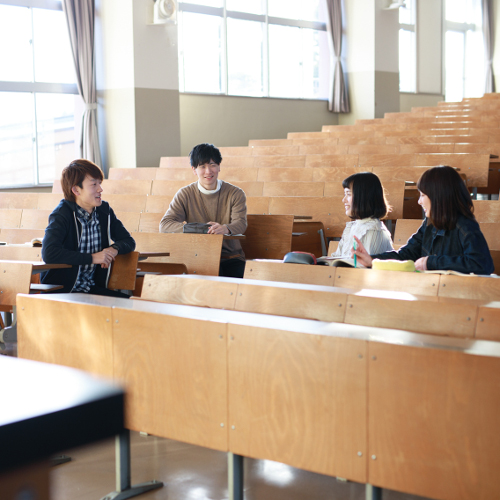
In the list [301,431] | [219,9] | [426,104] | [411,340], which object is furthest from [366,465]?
[426,104]

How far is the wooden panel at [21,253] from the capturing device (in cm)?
355

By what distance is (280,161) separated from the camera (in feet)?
20.6

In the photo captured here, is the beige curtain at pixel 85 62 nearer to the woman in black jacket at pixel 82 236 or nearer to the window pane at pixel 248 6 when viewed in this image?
the window pane at pixel 248 6

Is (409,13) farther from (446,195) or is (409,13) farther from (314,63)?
(446,195)

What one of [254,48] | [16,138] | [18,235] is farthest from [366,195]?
[254,48]

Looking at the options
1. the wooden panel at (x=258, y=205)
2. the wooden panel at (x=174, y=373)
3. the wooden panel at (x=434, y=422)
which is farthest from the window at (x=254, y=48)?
the wooden panel at (x=434, y=422)

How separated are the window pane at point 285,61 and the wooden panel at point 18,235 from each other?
21.8 ft

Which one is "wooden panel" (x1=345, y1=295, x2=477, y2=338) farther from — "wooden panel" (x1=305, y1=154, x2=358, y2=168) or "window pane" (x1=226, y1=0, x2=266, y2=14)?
"window pane" (x1=226, y1=0, x2=266, y2=14)

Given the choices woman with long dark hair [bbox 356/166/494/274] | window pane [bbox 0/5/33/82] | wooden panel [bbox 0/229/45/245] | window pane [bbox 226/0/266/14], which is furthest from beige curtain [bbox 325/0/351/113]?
woman with long dark hair [bbox 356/166/494/274]

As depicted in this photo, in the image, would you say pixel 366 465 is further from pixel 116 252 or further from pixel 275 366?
pixel 116 252

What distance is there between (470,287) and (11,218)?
376 centimetres

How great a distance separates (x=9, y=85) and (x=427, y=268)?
20.3 ft

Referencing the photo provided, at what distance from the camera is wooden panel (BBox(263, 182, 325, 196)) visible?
505 cm

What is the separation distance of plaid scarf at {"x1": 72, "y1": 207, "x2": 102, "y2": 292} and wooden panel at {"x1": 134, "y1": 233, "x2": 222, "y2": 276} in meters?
0.49
